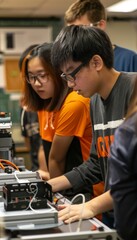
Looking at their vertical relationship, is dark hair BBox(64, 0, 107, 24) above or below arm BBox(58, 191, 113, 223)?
above

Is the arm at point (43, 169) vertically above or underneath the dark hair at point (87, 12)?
underneath

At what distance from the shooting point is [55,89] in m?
2.29

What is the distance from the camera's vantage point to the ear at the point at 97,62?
1646 mm

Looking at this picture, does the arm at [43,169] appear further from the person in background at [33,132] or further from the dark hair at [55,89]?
the person in background at [33,132]

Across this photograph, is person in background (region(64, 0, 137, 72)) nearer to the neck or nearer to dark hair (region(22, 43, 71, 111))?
dark hair (region(22, 43, 71, 111))

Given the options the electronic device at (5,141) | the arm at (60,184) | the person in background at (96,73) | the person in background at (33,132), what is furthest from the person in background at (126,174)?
the person in background at (33,132)

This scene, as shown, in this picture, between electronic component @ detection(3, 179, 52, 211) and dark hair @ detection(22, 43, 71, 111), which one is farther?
dark hair @ detection(22, 43, 71, 111)

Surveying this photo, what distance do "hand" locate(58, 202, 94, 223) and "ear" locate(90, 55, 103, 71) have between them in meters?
0.51

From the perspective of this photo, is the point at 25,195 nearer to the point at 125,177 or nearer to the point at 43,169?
the point at 125,177

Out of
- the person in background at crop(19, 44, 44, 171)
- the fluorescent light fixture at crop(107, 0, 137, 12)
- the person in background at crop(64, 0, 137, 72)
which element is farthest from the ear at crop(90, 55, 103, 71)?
the fluorescent light fixture at crop(107, 0, 137, 12)

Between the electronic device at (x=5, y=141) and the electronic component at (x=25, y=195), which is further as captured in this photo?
the electronic device at (x=5, y=141)

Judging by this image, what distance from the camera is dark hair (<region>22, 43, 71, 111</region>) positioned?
7.50 ft

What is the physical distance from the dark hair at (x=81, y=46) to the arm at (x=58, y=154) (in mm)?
541

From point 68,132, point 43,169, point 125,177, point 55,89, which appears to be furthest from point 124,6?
point 125,177
